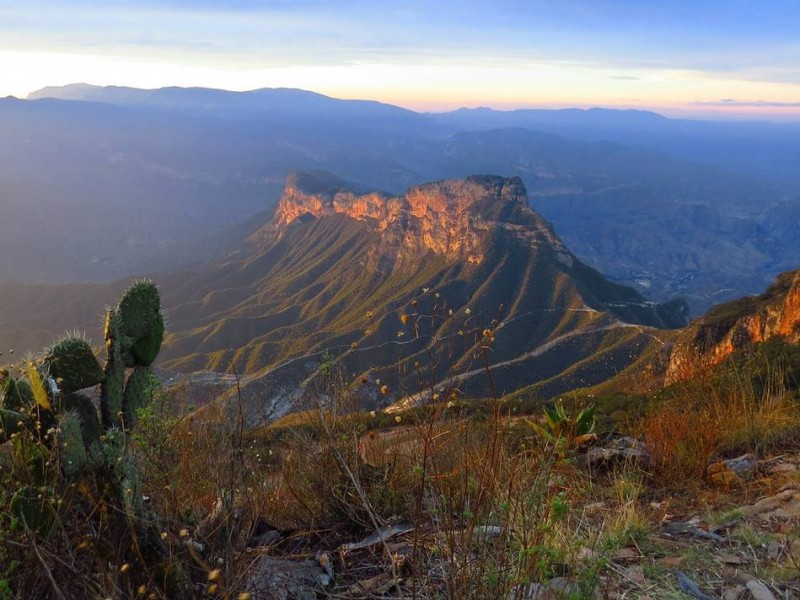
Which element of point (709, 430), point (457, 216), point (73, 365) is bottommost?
point (457, 216)

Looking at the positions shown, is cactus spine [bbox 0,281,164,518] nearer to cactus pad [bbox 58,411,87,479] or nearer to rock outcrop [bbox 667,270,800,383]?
cactus pad [bbox 58,411,87,479]

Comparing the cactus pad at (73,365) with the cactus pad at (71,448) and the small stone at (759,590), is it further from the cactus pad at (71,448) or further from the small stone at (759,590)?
the small stone at (759,590)

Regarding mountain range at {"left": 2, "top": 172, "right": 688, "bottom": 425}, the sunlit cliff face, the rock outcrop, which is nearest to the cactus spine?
the rock outcrop

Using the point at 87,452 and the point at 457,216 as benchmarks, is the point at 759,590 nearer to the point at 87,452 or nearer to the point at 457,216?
the point at 87,452

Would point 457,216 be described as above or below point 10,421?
below

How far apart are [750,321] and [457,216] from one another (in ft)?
225

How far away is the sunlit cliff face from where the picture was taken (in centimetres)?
9038

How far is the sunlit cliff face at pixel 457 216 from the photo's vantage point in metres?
90.4

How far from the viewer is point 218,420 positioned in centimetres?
412

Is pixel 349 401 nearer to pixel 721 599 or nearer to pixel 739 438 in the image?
pixel 721 599

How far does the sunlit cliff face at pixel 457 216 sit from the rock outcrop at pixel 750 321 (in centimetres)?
4941

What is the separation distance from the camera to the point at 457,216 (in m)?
96.2

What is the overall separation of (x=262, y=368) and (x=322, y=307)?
25.1 metres

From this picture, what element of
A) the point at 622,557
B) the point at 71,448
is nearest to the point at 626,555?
the point at 622,557
